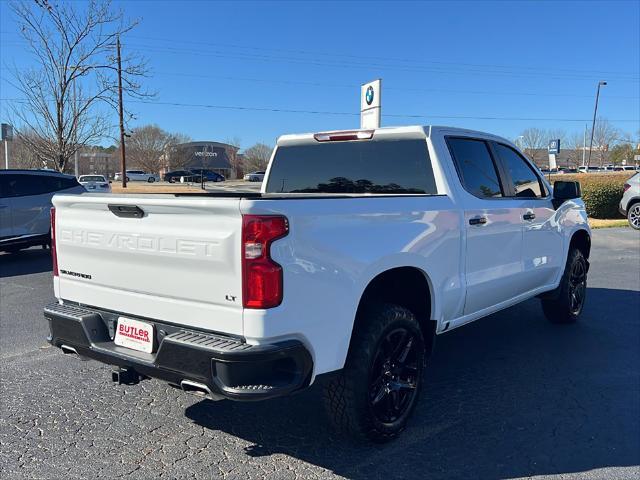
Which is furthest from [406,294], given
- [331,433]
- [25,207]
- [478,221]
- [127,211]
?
[25,207]

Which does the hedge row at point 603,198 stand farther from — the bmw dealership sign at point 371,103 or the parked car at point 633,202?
the bmw dealership sign at point 371,103

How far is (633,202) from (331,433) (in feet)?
51.6

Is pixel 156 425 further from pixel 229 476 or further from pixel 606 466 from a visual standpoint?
pixel 606 466

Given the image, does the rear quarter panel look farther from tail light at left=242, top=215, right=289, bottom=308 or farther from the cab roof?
the cab roof

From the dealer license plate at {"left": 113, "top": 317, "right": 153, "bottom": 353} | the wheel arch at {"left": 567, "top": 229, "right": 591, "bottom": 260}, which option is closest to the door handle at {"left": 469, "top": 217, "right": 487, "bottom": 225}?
the wheel arch at {"left": 567, "top": 229, "right": 591, "bottom": 260}

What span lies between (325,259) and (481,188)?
2.04m

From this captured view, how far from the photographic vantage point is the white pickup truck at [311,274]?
2.63m

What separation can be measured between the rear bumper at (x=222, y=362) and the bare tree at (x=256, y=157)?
8480cm

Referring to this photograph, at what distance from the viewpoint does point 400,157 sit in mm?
4234

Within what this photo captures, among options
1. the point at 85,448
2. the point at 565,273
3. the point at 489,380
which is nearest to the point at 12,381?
the point at 85,448

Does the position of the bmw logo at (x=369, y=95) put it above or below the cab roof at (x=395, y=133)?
above

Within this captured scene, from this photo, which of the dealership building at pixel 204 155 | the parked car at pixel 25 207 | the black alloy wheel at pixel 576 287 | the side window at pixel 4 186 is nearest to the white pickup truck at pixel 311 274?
the black alloy wheel at pixel 576 287

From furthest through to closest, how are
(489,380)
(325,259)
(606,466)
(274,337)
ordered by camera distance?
(489,380), (606,466), (325,259), (274,337)

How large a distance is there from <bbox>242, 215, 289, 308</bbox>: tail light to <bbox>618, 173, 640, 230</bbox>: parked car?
16.2 m
